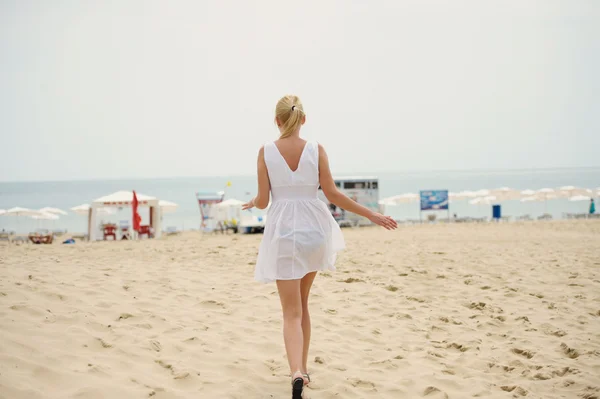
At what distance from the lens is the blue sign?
26.5 metres

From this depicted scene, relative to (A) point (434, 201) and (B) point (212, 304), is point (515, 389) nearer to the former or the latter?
(B) point (212, 304)

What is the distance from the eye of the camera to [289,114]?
2.70 metres

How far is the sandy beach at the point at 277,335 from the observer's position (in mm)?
2775

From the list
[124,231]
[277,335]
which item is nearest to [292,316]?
[277,335]

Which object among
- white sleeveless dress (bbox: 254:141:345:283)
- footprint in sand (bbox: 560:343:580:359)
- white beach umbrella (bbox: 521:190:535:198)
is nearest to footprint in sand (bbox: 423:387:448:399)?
white sleeveless dress (bbox: 254:141:345:283)

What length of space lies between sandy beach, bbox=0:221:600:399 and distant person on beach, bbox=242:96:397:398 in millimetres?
538

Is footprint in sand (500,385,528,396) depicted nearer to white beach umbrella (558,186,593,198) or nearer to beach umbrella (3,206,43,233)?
beach umbrella (3,206,43,233)

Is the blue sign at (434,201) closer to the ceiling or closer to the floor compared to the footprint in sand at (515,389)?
closer to the ceiling

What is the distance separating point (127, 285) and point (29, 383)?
249 cm

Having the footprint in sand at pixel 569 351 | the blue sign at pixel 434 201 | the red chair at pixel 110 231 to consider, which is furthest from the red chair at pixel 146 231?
the footprint in sand at pixel 569 351

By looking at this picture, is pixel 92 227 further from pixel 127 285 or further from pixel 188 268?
pixel 127 285

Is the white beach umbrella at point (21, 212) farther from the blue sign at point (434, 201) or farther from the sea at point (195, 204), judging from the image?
the blue sign at point (434, 201)

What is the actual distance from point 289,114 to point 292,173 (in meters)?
0.31

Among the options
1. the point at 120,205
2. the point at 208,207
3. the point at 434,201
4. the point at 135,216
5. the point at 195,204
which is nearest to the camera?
the point at 135,216
